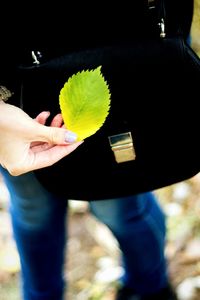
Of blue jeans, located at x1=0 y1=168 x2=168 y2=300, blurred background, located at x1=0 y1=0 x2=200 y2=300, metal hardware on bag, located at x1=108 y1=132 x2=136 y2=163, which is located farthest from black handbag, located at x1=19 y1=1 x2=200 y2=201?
blurred background, located at x1=0 y1=0 x2=200 y2=300

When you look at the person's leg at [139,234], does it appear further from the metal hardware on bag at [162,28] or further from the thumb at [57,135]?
the metal hardware on bag at [162,28]

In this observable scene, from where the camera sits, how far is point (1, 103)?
772 millimetres

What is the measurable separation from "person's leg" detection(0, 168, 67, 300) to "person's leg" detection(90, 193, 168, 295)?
0.35 ft

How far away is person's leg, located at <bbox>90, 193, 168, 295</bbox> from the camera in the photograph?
106cm

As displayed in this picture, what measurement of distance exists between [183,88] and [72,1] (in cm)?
25

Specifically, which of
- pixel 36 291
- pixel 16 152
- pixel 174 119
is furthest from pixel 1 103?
pixel 36 291

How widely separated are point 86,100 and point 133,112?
0.11 metres

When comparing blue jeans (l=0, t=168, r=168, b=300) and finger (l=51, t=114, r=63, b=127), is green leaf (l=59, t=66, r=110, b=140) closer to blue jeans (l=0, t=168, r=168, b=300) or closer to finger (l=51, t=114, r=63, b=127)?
finger (l=51, t=114, r=63, b=127)

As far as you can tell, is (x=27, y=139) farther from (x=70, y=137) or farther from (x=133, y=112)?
(x=133, y=112)

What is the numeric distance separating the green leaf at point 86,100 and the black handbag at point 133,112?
0.03 meters

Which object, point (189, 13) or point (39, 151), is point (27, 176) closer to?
point (39, 151)

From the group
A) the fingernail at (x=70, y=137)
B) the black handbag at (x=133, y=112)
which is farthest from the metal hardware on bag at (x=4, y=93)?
the fingernail at (x=70, y=137)

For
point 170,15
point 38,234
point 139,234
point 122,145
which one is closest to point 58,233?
point 38,234

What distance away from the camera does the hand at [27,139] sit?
29.7 inches
